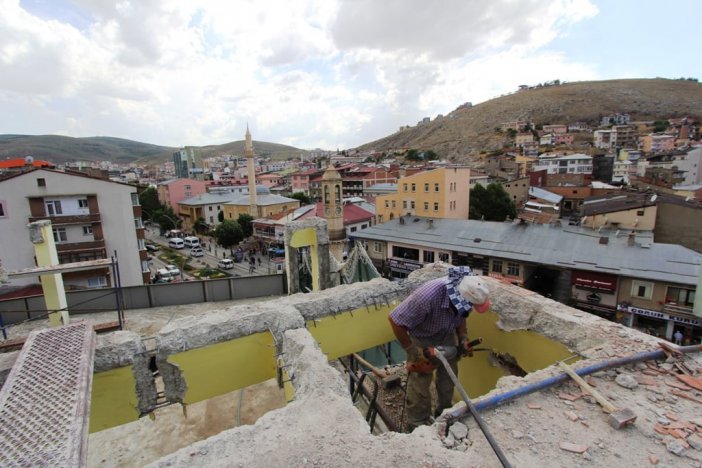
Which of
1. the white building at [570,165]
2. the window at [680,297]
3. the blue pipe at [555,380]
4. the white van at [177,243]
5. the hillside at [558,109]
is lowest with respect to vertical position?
the white van at [177,243]

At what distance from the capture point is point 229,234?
41.8 meters

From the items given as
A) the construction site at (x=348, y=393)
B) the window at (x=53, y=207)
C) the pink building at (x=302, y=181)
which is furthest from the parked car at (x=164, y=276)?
the pink building at (x=302, y=181)

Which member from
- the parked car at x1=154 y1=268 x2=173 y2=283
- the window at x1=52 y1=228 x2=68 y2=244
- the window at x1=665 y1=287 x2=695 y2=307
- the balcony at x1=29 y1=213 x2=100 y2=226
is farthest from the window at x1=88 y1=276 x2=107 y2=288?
the window at x1=665 y1=287 x2=695 y2=307

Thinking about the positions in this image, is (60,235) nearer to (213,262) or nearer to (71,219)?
(71,219)

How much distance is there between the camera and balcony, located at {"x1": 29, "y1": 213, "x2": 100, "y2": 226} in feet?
67.5

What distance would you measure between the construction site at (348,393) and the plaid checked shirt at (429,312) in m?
1.08

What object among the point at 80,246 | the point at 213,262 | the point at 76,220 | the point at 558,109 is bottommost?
the point at 213,262

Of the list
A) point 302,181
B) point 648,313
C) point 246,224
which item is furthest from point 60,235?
point 302,181

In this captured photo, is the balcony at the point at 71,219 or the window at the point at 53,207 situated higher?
the window at the point at 53,207

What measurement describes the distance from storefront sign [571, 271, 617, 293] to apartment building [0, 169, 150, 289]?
27726 millimetres

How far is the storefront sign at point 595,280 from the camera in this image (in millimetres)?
19812

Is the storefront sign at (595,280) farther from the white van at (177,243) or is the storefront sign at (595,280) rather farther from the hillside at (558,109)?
the hillside at (558,109)

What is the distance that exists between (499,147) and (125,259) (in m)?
101

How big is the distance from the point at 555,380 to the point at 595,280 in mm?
20839
